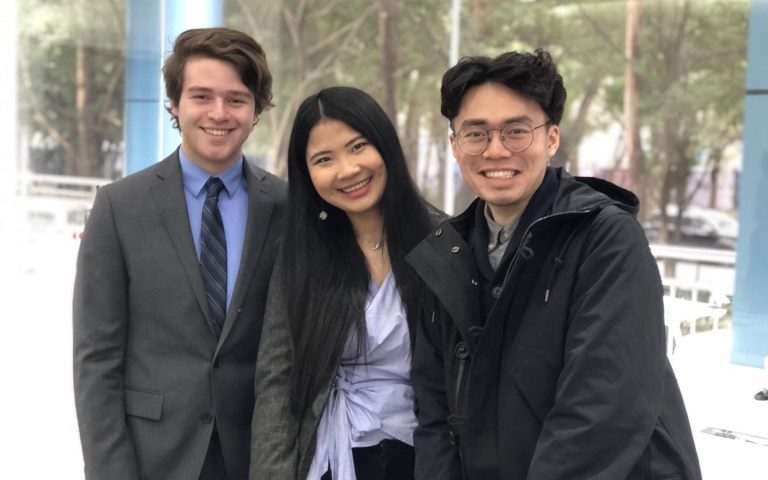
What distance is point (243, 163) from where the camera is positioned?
81.2 inches

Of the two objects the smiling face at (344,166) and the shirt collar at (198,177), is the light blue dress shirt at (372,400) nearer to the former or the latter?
the smiling face at (344,166)

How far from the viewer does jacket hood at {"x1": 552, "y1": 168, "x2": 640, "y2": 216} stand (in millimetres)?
1378

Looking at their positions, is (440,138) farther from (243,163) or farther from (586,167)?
(243,163)

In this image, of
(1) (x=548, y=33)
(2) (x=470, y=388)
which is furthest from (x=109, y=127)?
(2) (x=470, y=388)

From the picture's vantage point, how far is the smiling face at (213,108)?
1917 mm

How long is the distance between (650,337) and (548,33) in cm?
854

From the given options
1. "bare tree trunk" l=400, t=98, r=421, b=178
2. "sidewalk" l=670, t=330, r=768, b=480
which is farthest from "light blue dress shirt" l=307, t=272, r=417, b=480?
"bare tree trunk" l=400, t=98, r=421, b=178

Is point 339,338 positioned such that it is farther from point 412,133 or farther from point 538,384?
point 412,133

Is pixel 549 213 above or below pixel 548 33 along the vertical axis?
below

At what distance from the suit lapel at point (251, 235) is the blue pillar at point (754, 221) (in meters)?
2.68

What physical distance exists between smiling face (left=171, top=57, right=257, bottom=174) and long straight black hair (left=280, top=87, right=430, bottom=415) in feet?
0.48

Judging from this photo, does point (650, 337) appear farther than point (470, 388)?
No

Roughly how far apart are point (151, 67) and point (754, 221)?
13.1ft

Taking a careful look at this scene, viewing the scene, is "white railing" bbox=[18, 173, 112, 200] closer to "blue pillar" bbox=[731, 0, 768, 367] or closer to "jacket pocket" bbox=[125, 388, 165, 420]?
"blue pillar" bbox=[731, 0, 768, 367]
